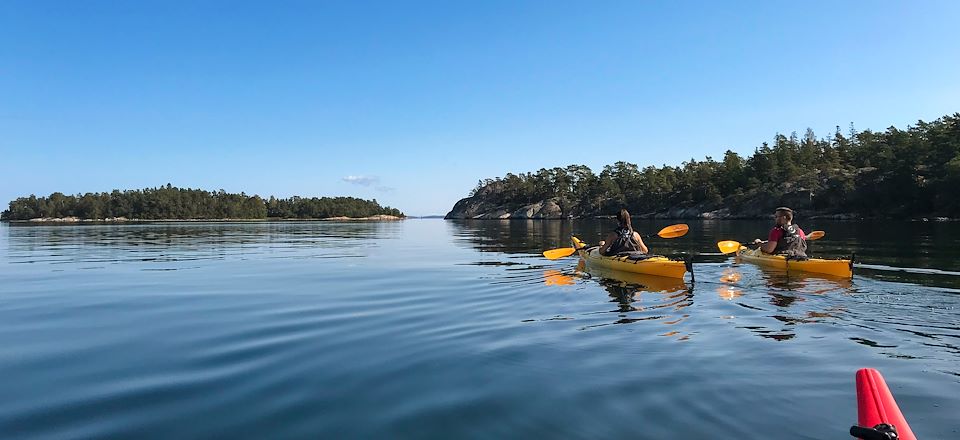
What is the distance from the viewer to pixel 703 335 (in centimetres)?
869

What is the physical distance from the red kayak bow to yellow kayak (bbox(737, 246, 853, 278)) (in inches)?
519

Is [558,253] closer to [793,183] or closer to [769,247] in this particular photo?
[769,247]

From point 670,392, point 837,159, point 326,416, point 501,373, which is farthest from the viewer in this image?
point 837,159

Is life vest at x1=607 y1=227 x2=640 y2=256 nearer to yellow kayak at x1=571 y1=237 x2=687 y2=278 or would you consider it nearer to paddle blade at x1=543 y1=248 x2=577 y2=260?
yellow kayak at x1=571 y1=237 x2=687 y2=278

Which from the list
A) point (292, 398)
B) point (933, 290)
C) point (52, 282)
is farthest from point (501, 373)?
point (52, 282)

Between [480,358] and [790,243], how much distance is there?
1416 cm

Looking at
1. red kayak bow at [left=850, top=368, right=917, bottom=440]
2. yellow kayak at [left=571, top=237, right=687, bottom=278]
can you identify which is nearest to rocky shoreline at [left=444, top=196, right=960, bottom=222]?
yellow kayak at [left=571, top=237, right=687, bottom=278]

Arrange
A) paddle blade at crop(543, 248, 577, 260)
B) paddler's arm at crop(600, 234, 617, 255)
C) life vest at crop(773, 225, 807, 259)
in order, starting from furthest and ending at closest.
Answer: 1. paddle blade at crop(543, 248, 577, 260)
2. paddler's arm at crop(600, 234, 617, 255)
3. life vest at crop(773, 225, 807, 259)

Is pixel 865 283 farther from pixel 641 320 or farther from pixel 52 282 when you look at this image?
pixel 52 282

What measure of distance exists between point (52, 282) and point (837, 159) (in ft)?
432

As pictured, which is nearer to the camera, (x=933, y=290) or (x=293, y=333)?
(x=293, y=333)

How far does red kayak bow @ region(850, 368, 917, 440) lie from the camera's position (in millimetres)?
3468

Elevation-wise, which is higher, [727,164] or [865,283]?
[727,164]

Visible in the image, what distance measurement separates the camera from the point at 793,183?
362 feet
